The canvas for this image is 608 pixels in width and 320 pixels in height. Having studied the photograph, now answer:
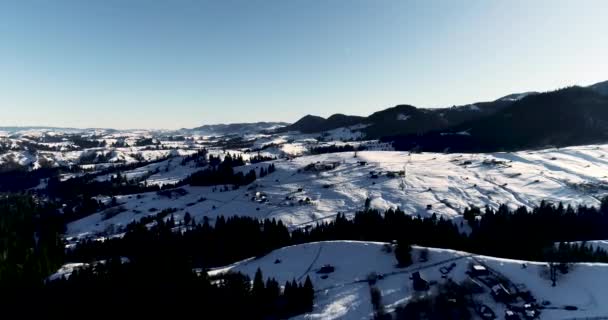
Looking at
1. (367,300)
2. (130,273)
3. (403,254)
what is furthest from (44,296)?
(403,254)

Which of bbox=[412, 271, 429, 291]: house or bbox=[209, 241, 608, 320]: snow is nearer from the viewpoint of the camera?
bbox=[209, 241, 608, 320]: snow

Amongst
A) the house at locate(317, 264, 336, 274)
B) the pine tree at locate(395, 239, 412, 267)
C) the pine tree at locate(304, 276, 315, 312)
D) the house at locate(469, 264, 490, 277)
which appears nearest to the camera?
the pine tree at locate(304, 276, 315, 312)

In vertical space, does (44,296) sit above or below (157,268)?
below

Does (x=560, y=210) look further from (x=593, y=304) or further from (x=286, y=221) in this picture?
(x=286, y=221)

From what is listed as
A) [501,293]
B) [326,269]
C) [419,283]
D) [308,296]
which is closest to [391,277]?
[419,283]

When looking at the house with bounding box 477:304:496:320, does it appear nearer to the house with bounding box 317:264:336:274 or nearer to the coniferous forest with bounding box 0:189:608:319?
the coniferous forest with bounding box 0:189:608:319

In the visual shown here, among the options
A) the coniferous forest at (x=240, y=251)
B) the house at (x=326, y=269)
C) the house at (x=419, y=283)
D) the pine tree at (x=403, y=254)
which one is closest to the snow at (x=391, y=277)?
the house at (x=326, y=269)

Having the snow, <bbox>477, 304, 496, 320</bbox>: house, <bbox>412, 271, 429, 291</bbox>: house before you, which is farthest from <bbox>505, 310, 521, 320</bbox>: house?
<bbox>412, 271, 429, 291</bbox>: house

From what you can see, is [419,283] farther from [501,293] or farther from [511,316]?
[511,316]
